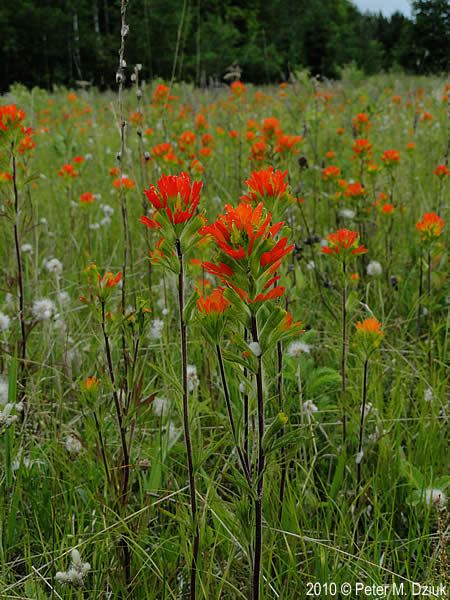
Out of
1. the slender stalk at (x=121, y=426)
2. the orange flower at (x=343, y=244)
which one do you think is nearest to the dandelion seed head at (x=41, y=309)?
the slender stalk at (x=121, y=426)

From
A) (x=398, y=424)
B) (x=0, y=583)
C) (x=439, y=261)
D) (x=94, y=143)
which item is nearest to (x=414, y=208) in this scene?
(x=439, y=261)

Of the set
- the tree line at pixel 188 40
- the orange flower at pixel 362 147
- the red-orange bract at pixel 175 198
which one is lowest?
the red-orange bract at pixel 175 198

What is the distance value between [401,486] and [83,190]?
344cm

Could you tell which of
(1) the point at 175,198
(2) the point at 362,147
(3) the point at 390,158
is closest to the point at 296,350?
(1) the point at 175,198

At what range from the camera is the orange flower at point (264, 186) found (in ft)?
3.79

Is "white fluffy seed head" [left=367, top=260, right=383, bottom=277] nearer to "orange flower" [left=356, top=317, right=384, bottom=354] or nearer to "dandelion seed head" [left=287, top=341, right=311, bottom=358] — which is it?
"dandelion seed head" [left=287, top=341, right=311, bottom=358]

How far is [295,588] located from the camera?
48.5 inches

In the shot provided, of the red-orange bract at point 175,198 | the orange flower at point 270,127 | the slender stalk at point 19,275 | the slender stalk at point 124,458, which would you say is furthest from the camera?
the orange flower at point 270,127

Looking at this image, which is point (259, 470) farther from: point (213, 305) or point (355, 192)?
point (355, 192)

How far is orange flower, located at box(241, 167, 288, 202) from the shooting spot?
3.79 feet

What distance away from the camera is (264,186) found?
3.84ft

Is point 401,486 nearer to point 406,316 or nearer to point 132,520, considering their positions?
point 132,520

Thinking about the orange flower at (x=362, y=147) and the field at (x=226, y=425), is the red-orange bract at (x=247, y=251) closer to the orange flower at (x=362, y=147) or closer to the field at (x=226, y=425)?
the field at (x=226, y=425)

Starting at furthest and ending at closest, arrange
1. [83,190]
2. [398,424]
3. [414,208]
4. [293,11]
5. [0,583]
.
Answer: [293,11] → [83,190] → [414,208] → [398,424] → [0,583]
